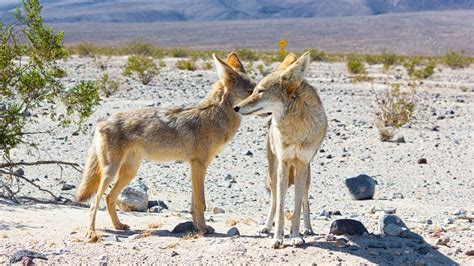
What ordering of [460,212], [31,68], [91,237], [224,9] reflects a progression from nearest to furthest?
[91,237] < [460,212] < [31,68] < [224,9]

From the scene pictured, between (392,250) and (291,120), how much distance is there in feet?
4.78

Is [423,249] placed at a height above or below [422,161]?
below

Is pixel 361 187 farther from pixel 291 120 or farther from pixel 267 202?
pixel 291 120

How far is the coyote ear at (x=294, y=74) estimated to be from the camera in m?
6.34

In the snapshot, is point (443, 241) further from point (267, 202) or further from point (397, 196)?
point (397, 196)

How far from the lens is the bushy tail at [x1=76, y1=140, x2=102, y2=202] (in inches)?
300

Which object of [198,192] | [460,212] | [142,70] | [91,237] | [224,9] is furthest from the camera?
[224,9]

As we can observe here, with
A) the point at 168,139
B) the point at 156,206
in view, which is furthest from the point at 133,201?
the point at 168,139

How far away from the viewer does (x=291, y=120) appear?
21.2 ft

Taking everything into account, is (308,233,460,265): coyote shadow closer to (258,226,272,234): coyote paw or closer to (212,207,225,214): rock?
(258,226,272,234): coyote paw

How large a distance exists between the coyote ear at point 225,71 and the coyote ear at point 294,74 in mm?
1215

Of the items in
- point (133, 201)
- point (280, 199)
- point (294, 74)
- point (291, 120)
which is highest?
point (294, 74)

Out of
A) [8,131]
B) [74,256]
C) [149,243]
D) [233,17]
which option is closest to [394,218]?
[149,243]

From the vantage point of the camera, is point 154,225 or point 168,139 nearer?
point 168,139
